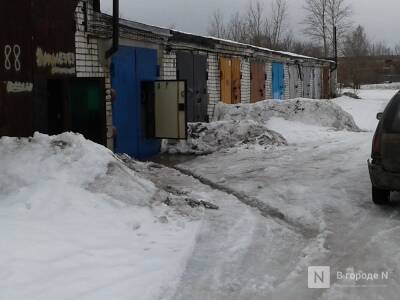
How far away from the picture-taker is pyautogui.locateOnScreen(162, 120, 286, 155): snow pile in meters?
13.6

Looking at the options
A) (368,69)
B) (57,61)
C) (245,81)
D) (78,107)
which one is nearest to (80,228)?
(78,107)

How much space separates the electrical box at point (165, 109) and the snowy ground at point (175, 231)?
2.50 meters

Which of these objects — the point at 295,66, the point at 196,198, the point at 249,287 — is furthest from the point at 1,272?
the point at 295,66

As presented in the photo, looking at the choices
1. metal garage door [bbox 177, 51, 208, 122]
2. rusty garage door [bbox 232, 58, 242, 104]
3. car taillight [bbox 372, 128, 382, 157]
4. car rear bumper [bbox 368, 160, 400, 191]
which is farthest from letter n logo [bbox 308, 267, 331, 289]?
rusty garage door [bbox 232, 58, 242, 104]

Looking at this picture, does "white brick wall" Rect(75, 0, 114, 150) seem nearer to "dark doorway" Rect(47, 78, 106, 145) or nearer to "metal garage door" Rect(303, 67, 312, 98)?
"dark doorway" Rect(47, 78, 106, 145)

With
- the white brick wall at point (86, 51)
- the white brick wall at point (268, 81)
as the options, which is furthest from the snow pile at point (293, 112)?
the white brick wall at point (86, 51)

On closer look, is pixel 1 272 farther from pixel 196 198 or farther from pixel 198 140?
pixel 198 140

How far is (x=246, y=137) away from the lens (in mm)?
14094

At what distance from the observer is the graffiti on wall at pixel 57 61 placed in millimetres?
9375

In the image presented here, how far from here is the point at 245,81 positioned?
20172mm

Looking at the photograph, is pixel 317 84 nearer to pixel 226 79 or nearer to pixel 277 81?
pixel 277 81

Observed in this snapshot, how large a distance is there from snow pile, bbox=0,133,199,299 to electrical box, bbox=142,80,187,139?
4.73 meters

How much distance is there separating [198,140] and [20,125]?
226 inches

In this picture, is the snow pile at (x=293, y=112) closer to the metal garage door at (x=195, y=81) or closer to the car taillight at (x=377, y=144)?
the metal garage door at (x=195, y=81)
